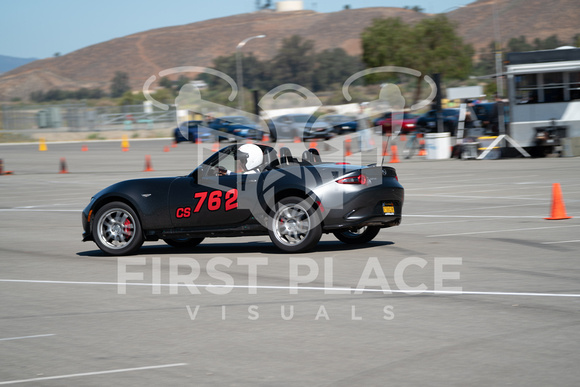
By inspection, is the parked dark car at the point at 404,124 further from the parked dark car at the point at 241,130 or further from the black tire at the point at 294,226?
the black tire at the point at 294,226

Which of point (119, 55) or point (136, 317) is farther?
point (119, 55)

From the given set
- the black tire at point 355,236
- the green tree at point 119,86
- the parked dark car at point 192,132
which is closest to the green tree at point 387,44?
the parked dark car at point 192,132

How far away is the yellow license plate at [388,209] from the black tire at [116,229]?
347cm

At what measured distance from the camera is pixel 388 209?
1041 cm

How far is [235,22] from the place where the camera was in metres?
183

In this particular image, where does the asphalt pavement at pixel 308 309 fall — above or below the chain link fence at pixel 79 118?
below

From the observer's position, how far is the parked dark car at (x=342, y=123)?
126 feet

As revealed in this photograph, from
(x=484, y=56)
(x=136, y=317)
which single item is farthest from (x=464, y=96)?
(x=484, y=56)

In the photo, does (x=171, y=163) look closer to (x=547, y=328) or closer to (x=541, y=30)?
(x=547, y=328)

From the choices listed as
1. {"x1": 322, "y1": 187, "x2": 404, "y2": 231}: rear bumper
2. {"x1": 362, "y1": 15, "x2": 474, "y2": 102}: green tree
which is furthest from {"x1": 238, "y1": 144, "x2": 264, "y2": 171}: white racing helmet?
{"x1": 362, "y1": 15, "x2": 474, "y2": 102}: green tree

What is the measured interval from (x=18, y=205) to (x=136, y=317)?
14.3m

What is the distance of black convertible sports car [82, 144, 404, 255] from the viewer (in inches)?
400

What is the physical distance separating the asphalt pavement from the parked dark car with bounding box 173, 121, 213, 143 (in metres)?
31.7

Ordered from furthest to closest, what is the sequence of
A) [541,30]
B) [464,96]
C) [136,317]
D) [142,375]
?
[541,30] → [464,96] → [136,317] → [142,375]
